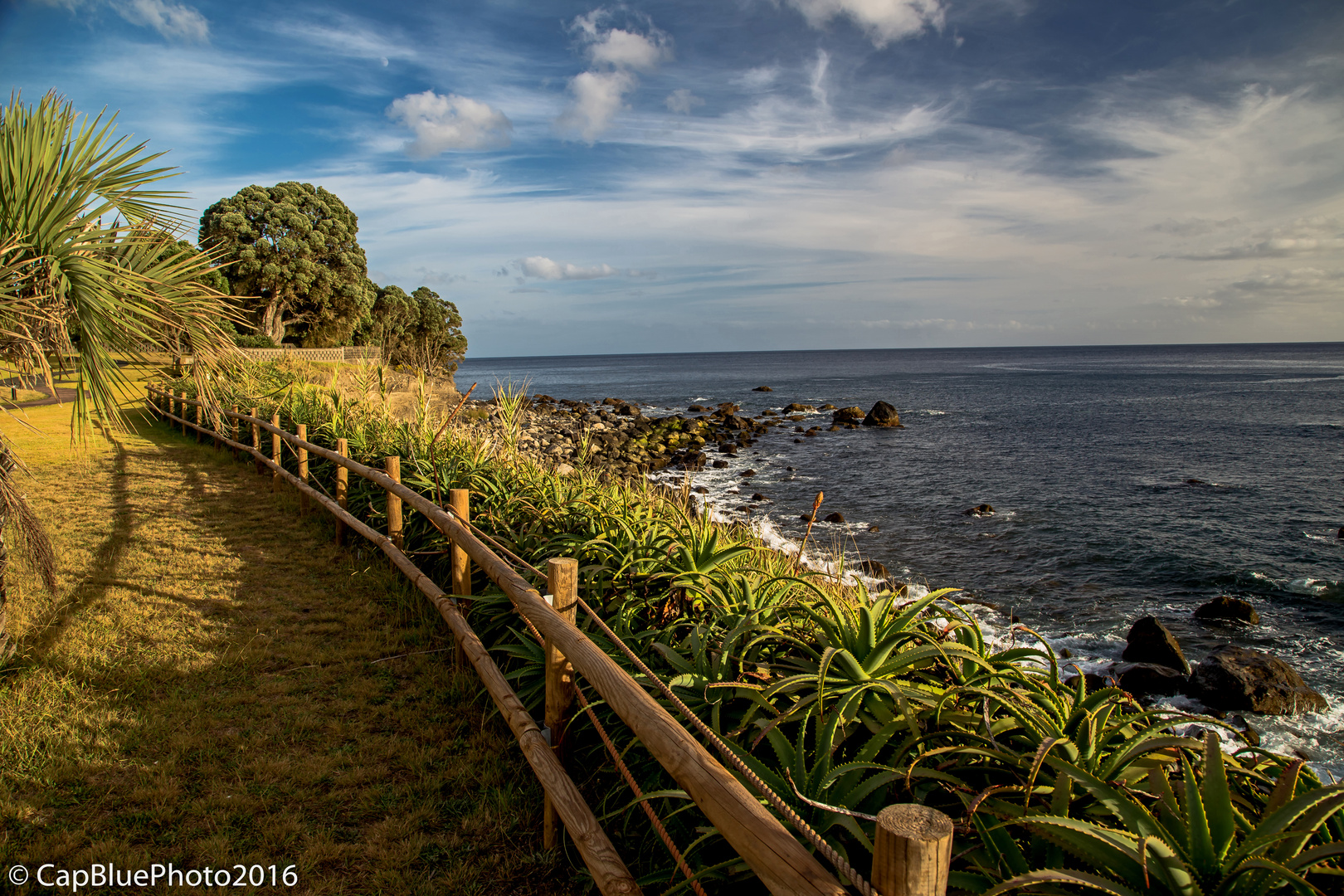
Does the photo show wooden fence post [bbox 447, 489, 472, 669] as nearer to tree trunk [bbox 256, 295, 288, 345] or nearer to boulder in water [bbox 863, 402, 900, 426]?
boulder in water [bbox 863, 402, 900, 426]

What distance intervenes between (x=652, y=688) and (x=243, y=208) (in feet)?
120

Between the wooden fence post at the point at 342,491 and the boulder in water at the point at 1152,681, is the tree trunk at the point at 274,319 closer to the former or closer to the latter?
the wooden fence post at the point at 342,491

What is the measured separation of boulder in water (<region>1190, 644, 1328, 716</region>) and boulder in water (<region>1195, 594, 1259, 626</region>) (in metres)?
1.93

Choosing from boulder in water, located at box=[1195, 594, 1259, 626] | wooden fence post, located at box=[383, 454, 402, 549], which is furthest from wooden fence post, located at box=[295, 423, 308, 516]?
boulder in water, located at box=[1195, 594, 1259, 626]

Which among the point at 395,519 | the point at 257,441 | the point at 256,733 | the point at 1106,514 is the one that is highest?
the point at 257,441

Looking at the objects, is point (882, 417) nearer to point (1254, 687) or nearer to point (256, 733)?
point (1254, 687)

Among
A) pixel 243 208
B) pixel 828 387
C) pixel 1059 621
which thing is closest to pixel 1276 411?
pixel 828 387

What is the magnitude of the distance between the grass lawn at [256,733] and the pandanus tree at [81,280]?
656 millimetres

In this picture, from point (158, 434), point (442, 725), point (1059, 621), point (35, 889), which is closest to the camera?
point (35, 889)

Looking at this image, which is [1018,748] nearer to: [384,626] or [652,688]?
[652,688]

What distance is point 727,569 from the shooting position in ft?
12.4

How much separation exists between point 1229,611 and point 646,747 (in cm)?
1131

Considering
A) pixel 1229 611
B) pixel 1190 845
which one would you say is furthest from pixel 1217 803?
pixel 1229 611

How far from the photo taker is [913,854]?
3.50 ft
